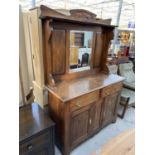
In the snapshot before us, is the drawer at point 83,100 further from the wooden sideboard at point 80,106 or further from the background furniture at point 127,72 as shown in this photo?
the background furniture at point 127,72

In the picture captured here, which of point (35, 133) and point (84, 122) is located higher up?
point (35, 133)

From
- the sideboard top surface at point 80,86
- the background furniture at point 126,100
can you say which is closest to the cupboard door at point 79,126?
the sideboard top surface at point 80,86

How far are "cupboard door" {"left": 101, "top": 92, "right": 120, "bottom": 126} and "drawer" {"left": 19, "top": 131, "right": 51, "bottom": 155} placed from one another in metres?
0.91

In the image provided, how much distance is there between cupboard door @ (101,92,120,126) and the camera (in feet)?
6.52

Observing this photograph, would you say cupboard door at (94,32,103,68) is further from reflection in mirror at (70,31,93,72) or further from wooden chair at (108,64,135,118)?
wooden chair at (108,64,135,118)

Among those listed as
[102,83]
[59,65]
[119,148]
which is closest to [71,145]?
[102,83]

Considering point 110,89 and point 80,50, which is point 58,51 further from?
point 110,89

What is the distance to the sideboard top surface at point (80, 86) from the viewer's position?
4.89ft

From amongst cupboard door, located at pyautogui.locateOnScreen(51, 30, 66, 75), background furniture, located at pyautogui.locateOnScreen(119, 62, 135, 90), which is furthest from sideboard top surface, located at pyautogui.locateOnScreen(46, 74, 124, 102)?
background furniture, located at pyautogui.locateOnScreen(119, 62, 135, 90)

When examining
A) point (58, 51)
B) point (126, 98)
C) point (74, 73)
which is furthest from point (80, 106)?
point (126, 98)

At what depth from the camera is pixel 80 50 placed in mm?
1913

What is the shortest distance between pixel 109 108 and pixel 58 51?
116 centimetres

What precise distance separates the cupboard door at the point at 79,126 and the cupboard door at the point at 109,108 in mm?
355
